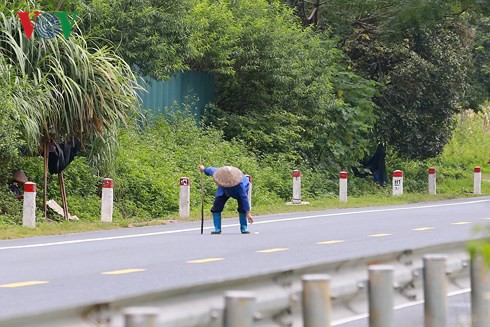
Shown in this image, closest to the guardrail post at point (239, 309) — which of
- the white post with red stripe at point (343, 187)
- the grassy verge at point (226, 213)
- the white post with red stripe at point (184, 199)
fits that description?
the grassy verge at point (226, 213)

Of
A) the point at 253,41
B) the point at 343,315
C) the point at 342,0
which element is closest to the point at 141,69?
the point at 253,41

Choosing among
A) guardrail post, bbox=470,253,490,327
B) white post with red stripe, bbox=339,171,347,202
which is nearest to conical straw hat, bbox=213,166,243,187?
white post with red stripe, bbox=339,171,347,202

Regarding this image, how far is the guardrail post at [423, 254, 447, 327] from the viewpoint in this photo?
7031 mm

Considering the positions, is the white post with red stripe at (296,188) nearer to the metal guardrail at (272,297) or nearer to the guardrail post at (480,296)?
the metal guardrail at (272,297)

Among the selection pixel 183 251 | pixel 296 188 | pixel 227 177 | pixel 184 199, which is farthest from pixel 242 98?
pixel 183 251

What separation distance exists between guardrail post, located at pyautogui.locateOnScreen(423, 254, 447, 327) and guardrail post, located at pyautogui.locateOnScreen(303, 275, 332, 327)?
52.9 inches

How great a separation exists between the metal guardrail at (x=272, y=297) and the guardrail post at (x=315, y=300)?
0.14 meters

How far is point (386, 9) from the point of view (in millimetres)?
34719

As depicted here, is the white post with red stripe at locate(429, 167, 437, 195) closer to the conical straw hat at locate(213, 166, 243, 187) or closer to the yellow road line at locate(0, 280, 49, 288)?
the conical straw hat at locate(213, 166, 243, 187)

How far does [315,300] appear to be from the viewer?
5879 millimetres

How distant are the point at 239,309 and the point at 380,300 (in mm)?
1352

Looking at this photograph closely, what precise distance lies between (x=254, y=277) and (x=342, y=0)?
28.7 metres

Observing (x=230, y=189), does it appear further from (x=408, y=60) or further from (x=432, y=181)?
(x=408, y=60)

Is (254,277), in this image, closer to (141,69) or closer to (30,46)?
(30,46)
